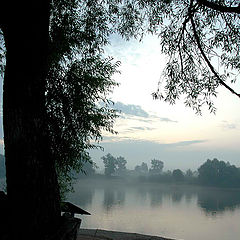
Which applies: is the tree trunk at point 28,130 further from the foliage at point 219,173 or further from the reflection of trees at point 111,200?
the foliage at point 219,173

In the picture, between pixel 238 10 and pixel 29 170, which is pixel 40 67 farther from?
pixel 238 10

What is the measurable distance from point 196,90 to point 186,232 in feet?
114

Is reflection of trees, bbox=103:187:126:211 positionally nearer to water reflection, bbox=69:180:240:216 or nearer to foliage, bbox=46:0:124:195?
water reflection, bbox=69:180:240:216

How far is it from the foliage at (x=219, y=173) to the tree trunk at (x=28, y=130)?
106 m

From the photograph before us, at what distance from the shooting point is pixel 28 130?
2943mm

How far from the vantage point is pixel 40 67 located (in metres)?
3.20

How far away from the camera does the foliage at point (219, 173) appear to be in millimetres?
98250

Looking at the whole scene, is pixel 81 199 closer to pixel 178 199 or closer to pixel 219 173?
pixel 178 199

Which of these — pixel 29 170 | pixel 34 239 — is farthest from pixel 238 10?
pixel 34 239

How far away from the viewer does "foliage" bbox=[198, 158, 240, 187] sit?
322 ft

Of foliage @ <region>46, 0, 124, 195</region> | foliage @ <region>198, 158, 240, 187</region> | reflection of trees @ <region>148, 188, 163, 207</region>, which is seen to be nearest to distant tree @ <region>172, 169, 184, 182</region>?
foliage @ <region>198, 158, 240, 187</region>

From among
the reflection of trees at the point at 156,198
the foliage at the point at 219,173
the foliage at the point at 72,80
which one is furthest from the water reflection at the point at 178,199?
the foliage at the point at 72,80

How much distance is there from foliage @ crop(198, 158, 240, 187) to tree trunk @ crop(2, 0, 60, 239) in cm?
10633

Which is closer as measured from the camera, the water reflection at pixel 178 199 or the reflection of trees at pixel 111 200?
the reflection of trees at pixel 111 200
